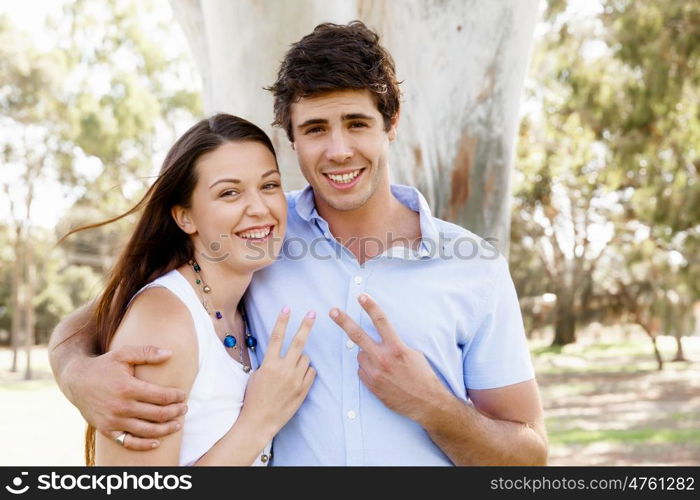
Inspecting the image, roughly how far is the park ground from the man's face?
7502mm

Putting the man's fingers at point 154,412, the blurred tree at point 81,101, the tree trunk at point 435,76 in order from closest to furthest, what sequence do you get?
the man's fingers at point 154,412 → the tree trunk at point 435,76 → the blurred tree at point 81,101

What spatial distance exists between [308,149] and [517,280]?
73.8 ft

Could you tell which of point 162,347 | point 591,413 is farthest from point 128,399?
point 591,413

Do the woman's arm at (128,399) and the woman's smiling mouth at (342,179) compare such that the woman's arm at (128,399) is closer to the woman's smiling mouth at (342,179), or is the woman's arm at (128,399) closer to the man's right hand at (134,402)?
the man's right hand at (134,402)

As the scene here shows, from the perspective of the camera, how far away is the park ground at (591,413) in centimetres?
954

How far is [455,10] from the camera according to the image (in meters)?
3.01

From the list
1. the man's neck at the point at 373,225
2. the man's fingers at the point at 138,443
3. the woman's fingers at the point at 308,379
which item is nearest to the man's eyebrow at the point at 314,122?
the man's neck at the point at 373,225

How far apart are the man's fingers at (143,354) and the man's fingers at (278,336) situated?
299 mm

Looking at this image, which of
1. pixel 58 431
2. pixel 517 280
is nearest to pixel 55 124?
pixel 58 431

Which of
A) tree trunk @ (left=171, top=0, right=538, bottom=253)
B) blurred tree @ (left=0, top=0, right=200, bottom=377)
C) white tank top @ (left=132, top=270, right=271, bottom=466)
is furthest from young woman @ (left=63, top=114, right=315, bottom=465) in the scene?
blurred tree @ (left=0, top=0, right=200, bottom=377)

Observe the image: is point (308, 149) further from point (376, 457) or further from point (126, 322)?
point (376, 457)

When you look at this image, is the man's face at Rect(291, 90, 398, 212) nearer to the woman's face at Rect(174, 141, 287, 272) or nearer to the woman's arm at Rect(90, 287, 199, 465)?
the woman's face at Rect(174, 141, 287, 272)

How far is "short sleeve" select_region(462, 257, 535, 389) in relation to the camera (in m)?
2.15

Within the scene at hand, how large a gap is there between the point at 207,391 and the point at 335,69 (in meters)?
0.97
